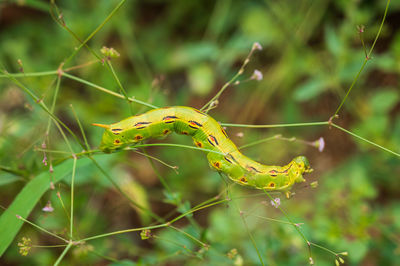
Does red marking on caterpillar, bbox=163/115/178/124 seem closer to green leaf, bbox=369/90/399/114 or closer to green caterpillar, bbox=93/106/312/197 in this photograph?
green caterpillar, bbox=93/106/312/197

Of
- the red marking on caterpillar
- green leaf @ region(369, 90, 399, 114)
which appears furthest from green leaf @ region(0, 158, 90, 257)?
green leaf @ region(369, 90, 399, 114)

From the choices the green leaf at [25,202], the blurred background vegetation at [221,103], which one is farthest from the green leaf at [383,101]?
the green leaf at [25,202]

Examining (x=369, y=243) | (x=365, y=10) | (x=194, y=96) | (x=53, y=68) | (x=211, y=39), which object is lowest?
(x=369, y=243)

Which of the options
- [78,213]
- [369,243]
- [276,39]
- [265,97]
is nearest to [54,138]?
[78,213]

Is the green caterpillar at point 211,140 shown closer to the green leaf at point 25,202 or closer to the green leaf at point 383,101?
the green leaf at point 25,202

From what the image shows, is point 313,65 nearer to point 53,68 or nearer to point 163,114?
point 163,114

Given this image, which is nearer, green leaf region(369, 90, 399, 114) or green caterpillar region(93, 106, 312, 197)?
green caterpillar region(93, 106, 312, 197)
